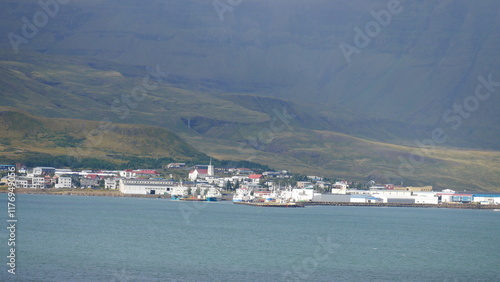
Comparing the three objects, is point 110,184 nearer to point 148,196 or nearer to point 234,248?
point 148,196

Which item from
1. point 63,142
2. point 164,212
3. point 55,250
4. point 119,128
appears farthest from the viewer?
point 119,128

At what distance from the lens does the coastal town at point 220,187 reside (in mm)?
131125

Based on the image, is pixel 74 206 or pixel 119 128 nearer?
pixel 74 206

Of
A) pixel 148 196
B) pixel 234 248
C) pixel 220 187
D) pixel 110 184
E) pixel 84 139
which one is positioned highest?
pixel 84 139

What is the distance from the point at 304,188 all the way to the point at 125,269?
10085cm

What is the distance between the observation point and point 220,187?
14700 cm

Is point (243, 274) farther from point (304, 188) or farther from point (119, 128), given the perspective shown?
point (119, 128)

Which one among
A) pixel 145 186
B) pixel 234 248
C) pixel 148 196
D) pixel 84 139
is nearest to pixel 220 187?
pixel 145 186

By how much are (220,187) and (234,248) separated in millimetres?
90204

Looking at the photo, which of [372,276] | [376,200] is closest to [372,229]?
[372,276]

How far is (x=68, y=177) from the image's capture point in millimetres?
131875

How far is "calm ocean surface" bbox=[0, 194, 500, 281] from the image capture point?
44.9m

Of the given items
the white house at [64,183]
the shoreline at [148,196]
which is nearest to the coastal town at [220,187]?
the white house at [64,183]

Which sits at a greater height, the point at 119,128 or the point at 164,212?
the point at 119,128
